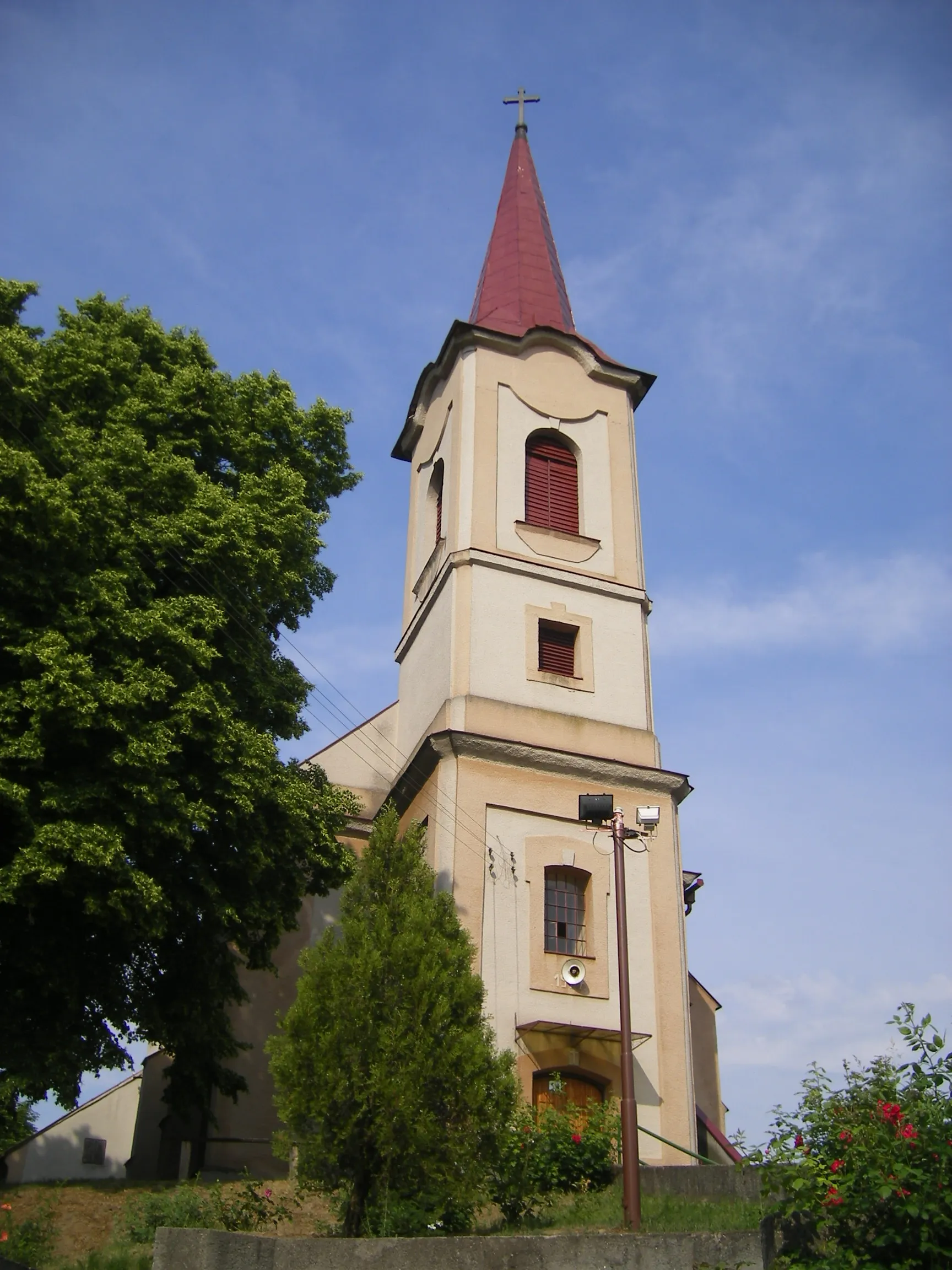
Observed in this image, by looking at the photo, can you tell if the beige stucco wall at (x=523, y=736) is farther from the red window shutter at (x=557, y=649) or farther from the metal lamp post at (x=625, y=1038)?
the metal lamp post at (x=625, y=1038)

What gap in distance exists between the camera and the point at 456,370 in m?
23.7

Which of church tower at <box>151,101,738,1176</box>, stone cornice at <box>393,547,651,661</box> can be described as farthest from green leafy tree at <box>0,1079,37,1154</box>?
stone cornice at <box>393,547,651,661</box>

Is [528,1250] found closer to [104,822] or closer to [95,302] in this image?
[104,822]

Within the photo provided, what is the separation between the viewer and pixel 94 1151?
27.6m

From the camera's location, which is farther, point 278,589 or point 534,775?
point 534,775

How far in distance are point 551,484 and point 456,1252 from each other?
15475 mm

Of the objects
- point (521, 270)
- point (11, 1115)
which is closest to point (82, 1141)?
point (11, 1115)

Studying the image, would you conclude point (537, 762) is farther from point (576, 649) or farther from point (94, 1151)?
point (94, 1151)

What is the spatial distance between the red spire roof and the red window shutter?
20.4ft

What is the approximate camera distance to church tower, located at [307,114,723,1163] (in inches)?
680

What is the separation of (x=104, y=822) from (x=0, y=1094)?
290 cm

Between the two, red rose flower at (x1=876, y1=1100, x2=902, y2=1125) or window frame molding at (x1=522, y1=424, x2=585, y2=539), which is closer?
red rose flower at (x1=876, y1=1100, x2=902, y2=1125)

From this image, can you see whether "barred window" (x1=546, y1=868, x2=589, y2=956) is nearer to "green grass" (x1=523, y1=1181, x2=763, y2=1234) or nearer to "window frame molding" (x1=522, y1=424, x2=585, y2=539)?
"green grass" (x1=523, y1=1181, x2=763, y2=1234)

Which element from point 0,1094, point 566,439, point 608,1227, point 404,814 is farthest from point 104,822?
point 566,439
